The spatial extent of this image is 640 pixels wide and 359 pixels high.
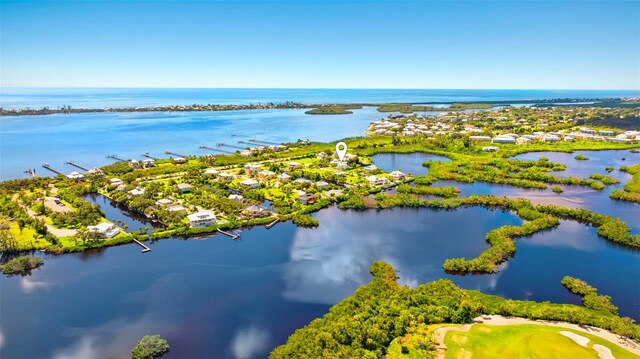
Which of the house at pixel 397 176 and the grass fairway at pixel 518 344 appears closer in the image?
the grass fairway at pixel 518 344

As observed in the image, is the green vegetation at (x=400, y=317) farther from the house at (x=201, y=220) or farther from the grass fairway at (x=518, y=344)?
the house at (x=201, y=220)

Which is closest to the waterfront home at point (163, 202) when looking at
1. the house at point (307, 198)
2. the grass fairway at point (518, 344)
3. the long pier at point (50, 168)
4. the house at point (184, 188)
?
the house at point (184, 188)

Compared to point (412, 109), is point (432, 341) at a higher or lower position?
lower

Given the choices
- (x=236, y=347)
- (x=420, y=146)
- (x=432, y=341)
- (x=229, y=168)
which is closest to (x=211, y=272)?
(x=236, y=347)

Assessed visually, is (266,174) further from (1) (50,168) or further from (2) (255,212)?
(1) (50,168)

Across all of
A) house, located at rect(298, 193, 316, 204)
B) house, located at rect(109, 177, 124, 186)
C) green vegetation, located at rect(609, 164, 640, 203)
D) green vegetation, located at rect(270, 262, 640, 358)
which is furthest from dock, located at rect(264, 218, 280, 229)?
green vegetation, located at rect(609, 164, 640, 203)

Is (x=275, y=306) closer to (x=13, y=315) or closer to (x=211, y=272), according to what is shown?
(x=211, y=272)

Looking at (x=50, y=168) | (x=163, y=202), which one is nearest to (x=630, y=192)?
(x=163, y=202)
